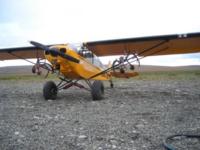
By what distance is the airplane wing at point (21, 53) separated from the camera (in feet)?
41.1

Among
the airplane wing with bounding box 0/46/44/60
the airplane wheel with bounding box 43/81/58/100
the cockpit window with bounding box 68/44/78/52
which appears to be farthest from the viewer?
the airplane wing with bounding box 0/46/44/60

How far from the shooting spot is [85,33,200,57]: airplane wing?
10.5m

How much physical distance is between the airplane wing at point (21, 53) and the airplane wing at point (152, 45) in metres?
2.77

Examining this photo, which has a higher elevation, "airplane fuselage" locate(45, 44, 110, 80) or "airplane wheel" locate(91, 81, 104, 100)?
"airplane fuselage" locate(45, 44, 110, 80)

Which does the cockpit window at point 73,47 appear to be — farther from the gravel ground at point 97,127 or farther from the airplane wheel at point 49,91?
the gravel ground at point 97,127

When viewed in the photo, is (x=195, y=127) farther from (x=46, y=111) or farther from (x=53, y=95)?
(x=53, y=95)

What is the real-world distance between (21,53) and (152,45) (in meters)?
6.54

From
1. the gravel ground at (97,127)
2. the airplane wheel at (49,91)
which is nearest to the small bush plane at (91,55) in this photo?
the airplane wheel at (49,91)

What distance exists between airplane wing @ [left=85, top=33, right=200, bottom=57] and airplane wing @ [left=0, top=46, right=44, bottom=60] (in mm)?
2771

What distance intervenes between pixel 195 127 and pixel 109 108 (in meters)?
2.96

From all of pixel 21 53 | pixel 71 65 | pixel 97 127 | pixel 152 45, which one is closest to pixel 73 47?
pixel 71 65

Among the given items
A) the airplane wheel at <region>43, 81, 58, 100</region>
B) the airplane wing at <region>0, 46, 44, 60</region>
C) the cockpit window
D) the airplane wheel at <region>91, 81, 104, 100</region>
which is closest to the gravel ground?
the airplane wheel at <region>91, 81, 104, 100</region>

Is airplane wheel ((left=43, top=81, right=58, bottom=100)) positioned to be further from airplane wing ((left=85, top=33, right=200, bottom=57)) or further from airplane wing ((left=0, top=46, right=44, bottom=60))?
airplane wing ((left=85, top=33, right=200, bottom=57))

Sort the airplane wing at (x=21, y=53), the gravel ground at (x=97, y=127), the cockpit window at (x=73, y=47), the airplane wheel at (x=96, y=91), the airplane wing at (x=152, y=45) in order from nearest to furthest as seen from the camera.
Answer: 1. the gravel ground at (x=97, y=127)
2. the airplane wheel at (x=96, y=91)
3. the cockpit window at (x=73, y=47)
4. the airplane wing at (x=152, y=45)
5. the airplane wing at (x=21, y=53)
